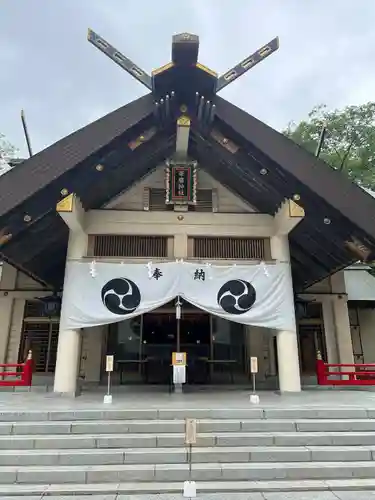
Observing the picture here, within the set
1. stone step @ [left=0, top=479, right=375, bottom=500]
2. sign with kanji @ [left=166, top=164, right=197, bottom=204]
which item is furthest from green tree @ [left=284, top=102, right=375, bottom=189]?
stone step @ [left=0, top=479, right=375, bottom=500]

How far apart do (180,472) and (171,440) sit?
0.55 meters

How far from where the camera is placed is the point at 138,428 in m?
5.14

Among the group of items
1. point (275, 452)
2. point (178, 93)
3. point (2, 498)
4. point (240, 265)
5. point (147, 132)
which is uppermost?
point (178, 93)

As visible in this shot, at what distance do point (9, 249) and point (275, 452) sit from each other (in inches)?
276

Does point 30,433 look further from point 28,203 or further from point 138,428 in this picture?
point 28,203

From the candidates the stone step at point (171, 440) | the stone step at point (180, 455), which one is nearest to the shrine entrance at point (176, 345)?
the stone step at point (171, 440)

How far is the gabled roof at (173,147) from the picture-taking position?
23.3ft

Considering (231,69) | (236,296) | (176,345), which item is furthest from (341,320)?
(231,69)

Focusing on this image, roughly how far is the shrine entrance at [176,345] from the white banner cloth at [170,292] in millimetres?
3384

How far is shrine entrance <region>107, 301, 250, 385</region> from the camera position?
36.7 feet

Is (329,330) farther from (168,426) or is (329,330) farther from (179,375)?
(168,426)

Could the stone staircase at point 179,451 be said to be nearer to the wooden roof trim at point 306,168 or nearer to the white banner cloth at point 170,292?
the white banner cloth at point 170,292

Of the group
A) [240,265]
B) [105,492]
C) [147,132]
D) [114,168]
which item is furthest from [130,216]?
[105,492]

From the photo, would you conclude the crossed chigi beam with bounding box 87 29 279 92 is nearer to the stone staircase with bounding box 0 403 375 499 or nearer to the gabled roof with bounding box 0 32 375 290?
the gabled roof with bounding box 0 32 375 290
